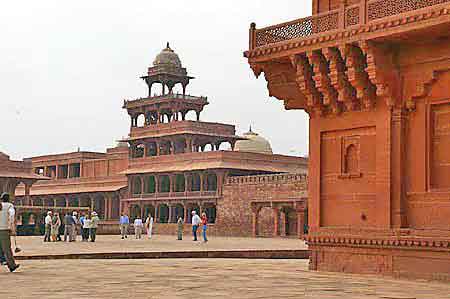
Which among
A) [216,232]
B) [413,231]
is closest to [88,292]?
[413,231]

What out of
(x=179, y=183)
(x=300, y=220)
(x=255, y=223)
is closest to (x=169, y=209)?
(x=179, y=183)

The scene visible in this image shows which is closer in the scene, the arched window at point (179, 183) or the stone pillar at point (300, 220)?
the stone pillar at point (300, 220)

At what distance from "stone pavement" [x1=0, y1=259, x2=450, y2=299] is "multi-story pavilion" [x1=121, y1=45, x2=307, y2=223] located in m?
36.7

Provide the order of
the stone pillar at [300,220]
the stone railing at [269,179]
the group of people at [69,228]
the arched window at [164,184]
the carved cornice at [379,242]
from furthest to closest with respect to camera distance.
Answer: the arched window at [164,184] → the stone railing at [269,179] → the stone pillar at [300,220] → the group of people at [69,228] → the carved cornice at [379,242]

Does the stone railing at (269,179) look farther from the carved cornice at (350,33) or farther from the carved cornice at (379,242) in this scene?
the carved cornice at (350,33)

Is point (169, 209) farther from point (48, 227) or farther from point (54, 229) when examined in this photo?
point (48, 227)

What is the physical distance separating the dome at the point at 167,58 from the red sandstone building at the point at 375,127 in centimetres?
4980

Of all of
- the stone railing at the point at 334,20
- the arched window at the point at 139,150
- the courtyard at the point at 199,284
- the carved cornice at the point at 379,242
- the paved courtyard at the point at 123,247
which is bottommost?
the paved courtyard at the point at 123,247

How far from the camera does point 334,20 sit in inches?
552

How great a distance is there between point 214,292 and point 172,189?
152ft

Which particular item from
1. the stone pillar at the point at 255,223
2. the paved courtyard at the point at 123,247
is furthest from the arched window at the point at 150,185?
the paved courtyard at the point at 123,247

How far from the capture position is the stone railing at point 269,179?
4441 cm

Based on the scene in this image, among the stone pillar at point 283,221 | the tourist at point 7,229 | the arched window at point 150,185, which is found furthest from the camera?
the arched window at point 150,185

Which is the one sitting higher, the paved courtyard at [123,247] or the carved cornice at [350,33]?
the carved cornice at [350,33]
